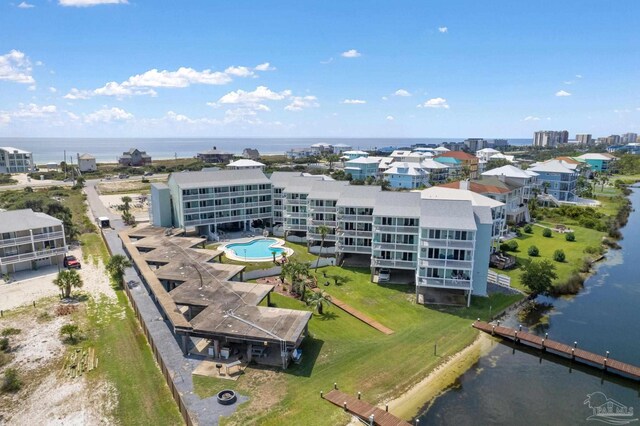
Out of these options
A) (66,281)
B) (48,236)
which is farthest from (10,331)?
(48,236)

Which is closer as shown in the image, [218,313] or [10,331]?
[218,313]

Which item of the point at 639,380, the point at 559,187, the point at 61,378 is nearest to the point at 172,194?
the point at 61,378

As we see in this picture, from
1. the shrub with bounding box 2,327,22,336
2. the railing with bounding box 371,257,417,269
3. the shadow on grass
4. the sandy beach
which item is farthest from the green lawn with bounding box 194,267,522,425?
the shrub with bounding box 2,327,22,336

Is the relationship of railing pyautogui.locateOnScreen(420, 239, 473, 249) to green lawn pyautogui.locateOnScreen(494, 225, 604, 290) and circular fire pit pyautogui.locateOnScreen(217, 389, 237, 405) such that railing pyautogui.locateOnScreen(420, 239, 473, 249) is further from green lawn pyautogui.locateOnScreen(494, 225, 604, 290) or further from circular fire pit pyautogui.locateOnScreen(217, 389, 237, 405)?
circular fire pit pyautogui.locateOnScreen(217, 389, 237, 405)

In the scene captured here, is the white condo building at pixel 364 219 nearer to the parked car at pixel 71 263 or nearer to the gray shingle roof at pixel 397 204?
the gray shingle roof at pixel 397 204

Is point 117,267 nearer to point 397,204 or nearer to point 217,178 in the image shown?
point 217,178

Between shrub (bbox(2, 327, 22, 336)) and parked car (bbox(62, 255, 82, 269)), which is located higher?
parked car (bbox(62, 255, 82, 269))
